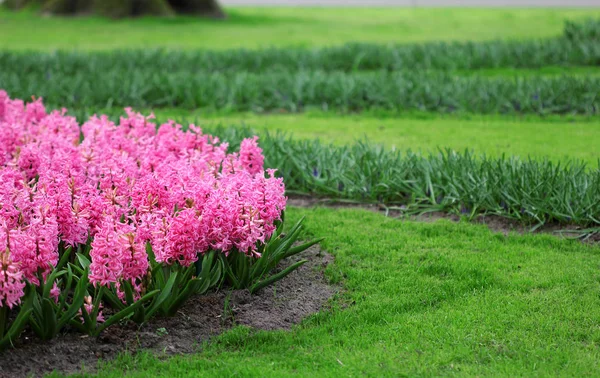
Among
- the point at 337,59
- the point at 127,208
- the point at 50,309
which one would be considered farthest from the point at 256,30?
the point at 50,309

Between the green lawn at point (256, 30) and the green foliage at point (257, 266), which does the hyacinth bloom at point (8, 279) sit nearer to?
the green foliage at point (257, 266)

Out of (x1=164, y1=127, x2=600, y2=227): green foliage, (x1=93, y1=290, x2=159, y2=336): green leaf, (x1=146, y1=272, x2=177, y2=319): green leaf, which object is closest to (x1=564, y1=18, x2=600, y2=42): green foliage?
(x1=164, y1=127, x2=600, y2=227): green foliage

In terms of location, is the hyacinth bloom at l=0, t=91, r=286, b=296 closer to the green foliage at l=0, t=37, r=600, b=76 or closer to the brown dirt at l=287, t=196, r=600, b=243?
the brown dirt at l=287, t=196, r=600, b=243

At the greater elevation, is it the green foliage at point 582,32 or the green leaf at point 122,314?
the green foliage at point 582,32

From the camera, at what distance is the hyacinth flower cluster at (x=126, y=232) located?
3891mm

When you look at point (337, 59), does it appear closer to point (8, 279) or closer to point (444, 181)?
point (444, 181)

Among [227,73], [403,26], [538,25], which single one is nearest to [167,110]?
[227,73]

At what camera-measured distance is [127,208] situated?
15.6 feet

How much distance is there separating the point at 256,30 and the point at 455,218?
15.8 meters

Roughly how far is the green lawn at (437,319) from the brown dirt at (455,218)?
0.22 metres

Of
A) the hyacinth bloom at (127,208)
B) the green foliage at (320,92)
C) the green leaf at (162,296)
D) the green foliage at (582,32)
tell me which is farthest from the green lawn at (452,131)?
the green foliage at (582,32)

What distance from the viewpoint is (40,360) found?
3787mm

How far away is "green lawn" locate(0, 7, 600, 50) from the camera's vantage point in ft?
61.3

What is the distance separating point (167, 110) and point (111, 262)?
703 cm
